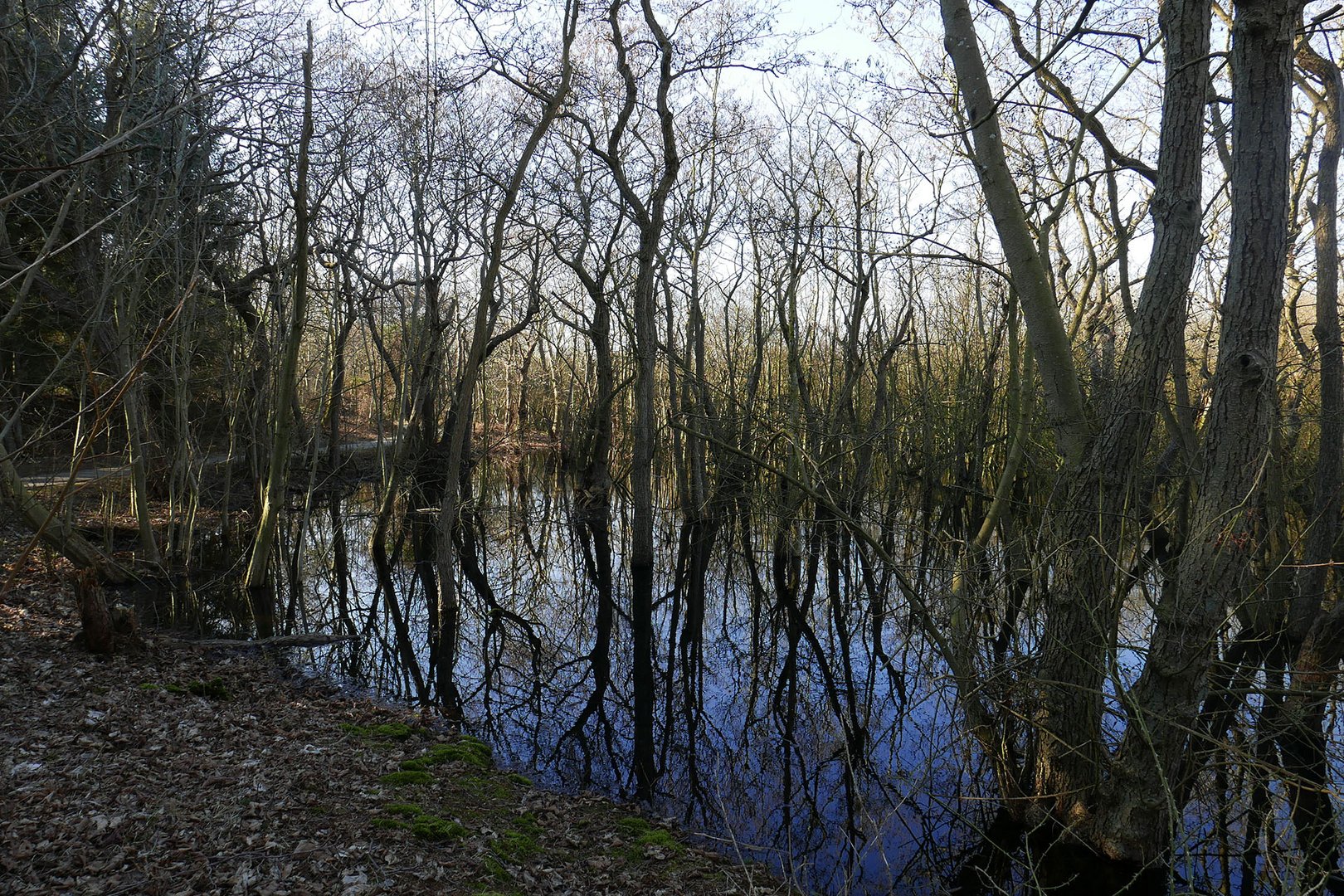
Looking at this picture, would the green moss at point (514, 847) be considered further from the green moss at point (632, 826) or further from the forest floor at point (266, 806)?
the green moss at point (632, 826)

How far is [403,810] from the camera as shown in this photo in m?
4.77

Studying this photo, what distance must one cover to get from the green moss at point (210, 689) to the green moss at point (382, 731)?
1069mm

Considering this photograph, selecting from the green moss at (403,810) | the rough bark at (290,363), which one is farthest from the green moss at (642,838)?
the rough bark at (290,363)

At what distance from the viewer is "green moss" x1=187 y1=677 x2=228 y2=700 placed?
21.6 ft

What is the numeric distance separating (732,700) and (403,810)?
3622 mm

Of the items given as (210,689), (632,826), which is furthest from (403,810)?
(210,689)

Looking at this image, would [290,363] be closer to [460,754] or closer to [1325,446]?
[460,754]

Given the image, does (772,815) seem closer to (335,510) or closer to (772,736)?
(772,736)

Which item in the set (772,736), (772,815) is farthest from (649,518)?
(772,815)

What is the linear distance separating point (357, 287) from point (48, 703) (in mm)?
13847

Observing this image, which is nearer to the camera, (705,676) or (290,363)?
(705,676)

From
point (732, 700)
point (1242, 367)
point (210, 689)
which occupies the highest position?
point (1242, 367)

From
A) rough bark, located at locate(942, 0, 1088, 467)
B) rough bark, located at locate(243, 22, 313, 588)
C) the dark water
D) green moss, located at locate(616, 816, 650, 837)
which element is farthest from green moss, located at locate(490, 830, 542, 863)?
rough bark, located at locate(243, 22, 313, 588)

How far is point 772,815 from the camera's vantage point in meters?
5.63
